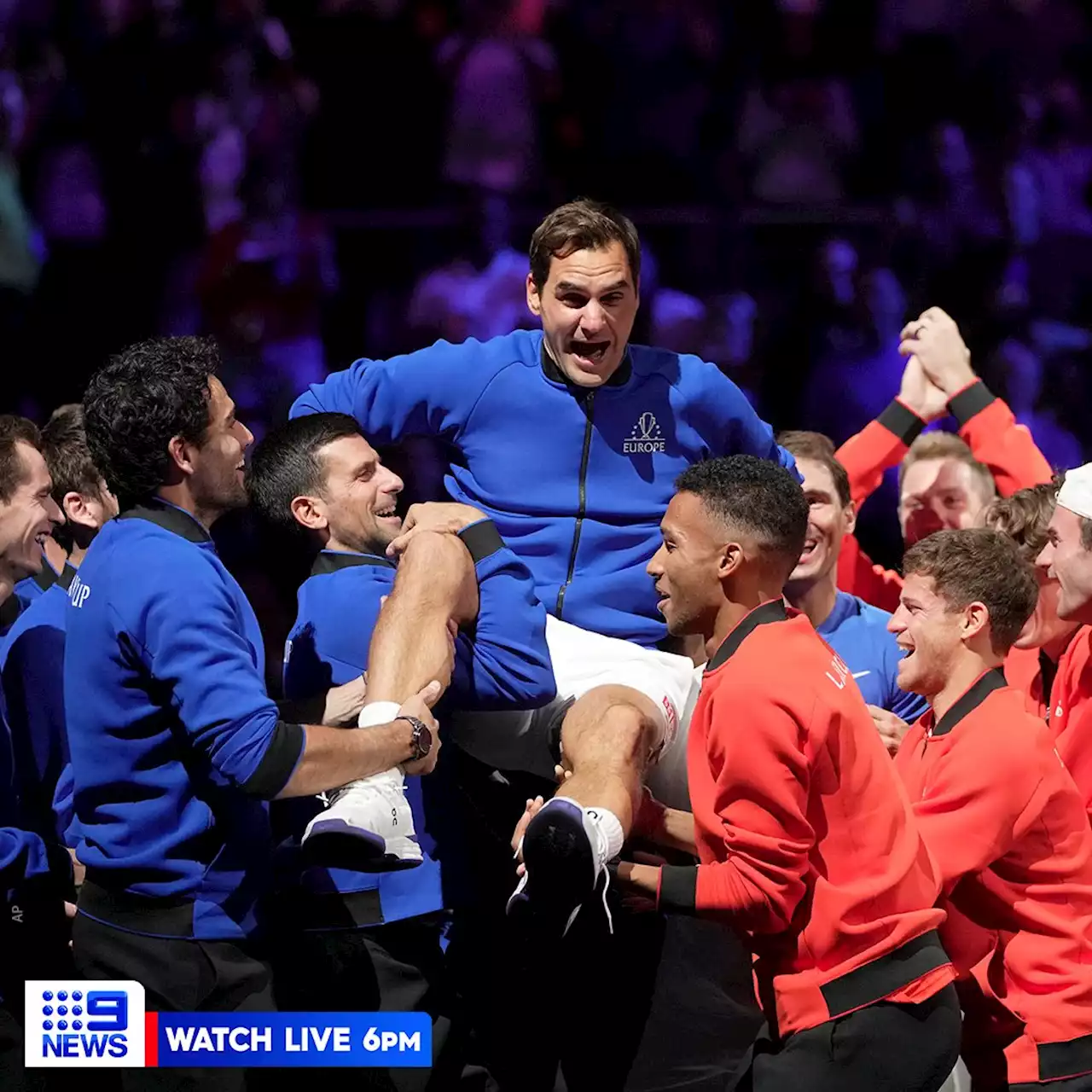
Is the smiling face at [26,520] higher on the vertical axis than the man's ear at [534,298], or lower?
lower

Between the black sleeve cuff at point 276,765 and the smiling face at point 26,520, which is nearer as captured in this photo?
the black sleeve cuff at point 276,765

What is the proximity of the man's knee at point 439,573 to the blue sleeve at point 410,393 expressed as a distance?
42 cm

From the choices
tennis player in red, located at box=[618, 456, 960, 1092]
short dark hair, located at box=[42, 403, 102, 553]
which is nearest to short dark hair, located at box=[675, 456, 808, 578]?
tennis player in red, located at box=[618, 456, 960, 1092]

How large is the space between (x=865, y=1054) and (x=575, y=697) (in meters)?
1.12

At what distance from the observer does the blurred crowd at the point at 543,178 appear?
699 cm

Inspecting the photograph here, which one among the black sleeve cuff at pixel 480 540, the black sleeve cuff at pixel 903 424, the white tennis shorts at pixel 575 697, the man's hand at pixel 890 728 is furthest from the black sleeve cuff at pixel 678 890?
the black sleeve cuff at pixel 903 424

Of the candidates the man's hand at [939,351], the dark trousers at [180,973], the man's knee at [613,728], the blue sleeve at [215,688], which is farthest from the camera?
the man's hand at [939,351]

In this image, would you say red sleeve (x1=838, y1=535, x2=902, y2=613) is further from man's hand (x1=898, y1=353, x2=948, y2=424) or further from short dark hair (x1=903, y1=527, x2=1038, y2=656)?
short dark hair (x1=903, y1=527, x2=1038, y2=656)

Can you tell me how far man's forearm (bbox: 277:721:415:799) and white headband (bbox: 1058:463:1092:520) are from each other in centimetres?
166

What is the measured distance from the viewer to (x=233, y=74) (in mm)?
7504

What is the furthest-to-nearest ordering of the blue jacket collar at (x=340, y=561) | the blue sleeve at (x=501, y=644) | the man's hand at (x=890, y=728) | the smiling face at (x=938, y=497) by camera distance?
the smiling face at (x=938, y=497), the man's hand at (x=890, y=728), the blue jacket collar at (x=340, y=561), the blue sleeve at (x=501, y=644)

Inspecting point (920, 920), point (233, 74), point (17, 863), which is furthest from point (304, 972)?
point (233, 74)

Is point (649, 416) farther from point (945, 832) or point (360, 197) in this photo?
point (360, 197)

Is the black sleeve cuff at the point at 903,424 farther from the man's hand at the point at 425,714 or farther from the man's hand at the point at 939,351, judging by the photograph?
the man's hand at the point at 425,714
